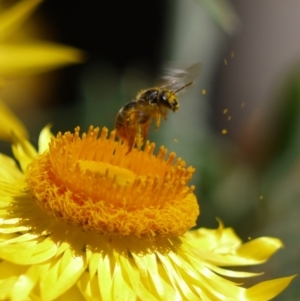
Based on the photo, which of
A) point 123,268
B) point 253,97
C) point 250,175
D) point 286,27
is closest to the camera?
point 123,268

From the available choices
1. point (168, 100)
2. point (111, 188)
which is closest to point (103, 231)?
point (111, 188)

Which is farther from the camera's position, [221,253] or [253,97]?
[253,97]

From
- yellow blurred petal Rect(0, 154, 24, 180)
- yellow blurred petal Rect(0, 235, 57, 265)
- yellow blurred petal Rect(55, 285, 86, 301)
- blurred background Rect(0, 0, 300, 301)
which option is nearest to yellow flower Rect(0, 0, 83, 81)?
blurred background Rect(0, 0, 300, 301)

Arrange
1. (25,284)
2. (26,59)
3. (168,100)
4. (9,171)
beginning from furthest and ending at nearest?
1. (26,59)
2. (9,171)
3. (168,100)
4. (25,284)

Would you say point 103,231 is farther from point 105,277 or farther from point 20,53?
point 20,53

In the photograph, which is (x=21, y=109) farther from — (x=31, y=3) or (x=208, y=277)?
(x=208, y=277)

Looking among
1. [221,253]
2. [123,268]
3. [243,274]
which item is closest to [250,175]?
[221,253]

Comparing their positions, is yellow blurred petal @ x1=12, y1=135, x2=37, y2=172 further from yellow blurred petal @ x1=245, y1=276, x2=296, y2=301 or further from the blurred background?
yellow blurred petal @ x1=245, y1=276, x2=296, y2=301
